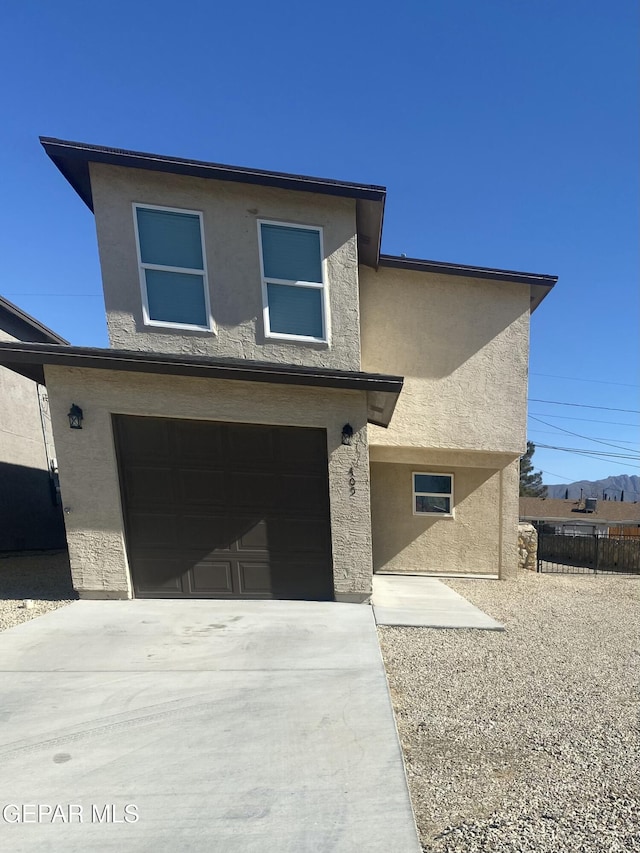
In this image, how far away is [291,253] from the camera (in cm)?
534

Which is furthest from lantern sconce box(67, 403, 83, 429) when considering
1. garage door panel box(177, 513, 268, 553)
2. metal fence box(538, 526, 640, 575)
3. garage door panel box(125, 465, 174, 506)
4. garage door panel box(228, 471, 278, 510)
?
metal fence box(538, 526, 640, 575)

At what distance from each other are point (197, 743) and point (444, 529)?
22.4ft

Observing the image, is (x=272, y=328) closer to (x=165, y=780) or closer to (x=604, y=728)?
(x=165, y=780)

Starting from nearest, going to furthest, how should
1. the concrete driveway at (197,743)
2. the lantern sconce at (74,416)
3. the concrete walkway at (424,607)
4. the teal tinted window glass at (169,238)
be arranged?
the concrete driveway at (197,743)
the concrete walkway at (424,607)
the lantern sconce at (74,416)
the teal tinted window glass at (169,238)

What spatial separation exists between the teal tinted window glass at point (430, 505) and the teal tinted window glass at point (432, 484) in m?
0.17

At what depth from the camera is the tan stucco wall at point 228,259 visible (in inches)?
194

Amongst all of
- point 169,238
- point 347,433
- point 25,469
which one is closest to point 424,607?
point 347,433

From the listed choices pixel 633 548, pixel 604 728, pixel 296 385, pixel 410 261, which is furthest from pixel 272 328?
pixel 633 548

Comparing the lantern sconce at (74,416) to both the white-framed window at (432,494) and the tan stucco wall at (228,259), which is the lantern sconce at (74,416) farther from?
the white-framed window at (432,494)

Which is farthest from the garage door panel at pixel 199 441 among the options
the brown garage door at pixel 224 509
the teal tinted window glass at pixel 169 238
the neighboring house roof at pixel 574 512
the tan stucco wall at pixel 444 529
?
the neighboring house roof at pixel 574 512

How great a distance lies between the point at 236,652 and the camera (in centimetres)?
350

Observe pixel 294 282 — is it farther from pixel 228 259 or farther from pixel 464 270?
pixel 464 270

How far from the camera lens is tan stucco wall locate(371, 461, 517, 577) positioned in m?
7.93

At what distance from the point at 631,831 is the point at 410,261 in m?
7.53
